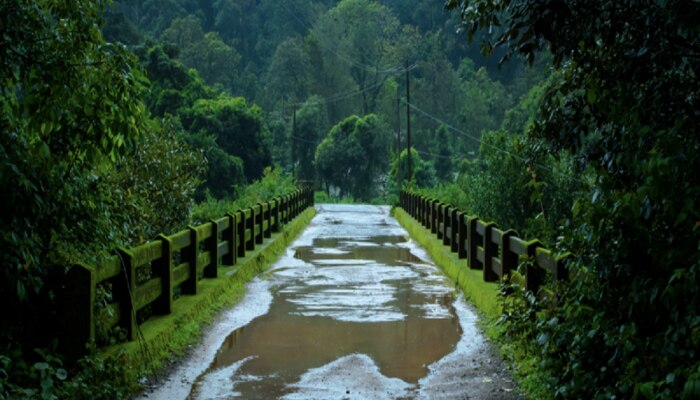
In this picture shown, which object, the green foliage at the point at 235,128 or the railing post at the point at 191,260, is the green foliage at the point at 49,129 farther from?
the green foliage at the point at 235,128

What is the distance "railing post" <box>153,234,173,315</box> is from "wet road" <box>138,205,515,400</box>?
60 cm

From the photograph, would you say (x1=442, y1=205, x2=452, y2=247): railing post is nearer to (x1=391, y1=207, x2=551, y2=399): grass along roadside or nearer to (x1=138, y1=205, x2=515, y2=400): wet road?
(x1=391, y1=207, x2=551, y2=399): grass along roadside

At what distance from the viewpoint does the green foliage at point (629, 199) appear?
5.21m

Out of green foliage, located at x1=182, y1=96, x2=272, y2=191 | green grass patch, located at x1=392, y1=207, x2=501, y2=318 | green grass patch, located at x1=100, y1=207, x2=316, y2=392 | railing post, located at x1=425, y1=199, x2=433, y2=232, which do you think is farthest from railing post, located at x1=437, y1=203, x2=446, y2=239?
green foliage, located at x1=182, y1=96, x2=272, y2=191

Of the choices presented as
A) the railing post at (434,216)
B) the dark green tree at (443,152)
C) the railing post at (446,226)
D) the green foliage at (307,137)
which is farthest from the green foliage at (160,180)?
the green foliage at (307,137)

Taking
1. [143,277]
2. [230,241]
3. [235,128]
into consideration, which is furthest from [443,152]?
[143,277]

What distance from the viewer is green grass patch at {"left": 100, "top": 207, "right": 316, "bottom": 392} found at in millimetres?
7971

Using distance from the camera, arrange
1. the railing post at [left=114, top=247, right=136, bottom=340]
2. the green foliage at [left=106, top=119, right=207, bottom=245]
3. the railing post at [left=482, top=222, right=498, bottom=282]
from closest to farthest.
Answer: the railing post at [left=114, top=247, right=136, bottom=340], the railing post at [left=482, top=222, right=498, bottom=282], the green foliage at [left=106, top=119, right=207, bottom=245]

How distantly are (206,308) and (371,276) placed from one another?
492 cm

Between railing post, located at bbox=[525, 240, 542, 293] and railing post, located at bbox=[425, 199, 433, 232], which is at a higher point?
railing post, located at bbox=[525, 240, 542, 293]

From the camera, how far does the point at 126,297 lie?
27.4ft

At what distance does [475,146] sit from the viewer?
94.6 meters

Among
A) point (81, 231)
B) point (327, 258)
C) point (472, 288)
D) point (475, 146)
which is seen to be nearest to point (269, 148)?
point (475, 146)

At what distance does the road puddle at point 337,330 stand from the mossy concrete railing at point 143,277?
0.91 m
